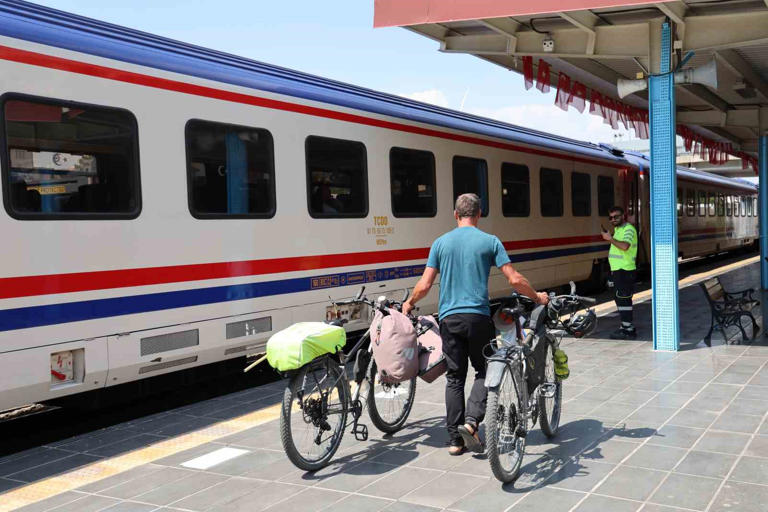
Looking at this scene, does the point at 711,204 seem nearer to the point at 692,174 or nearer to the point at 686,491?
the point at 692,174

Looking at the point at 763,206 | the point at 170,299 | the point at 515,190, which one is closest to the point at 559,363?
the point at 170,299

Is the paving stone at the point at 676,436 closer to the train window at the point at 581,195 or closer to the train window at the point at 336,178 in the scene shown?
the train window at the point at 336,178

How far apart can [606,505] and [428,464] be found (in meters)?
1.20

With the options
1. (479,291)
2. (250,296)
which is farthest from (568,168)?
(479,291)

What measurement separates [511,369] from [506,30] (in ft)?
20.6

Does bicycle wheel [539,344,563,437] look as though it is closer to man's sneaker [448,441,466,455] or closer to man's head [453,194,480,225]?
man's sneaker [448,441,466,455]

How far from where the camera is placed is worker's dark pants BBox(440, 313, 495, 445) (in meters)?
4.71

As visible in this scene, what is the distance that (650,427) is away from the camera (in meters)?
5.46

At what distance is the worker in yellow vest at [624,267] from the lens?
9.38m

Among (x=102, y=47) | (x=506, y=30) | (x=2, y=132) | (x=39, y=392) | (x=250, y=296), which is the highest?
(x=506, y=30)

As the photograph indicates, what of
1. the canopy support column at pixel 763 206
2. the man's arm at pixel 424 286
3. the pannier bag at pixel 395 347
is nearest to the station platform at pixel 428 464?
the pannier bag at pixel 395 347

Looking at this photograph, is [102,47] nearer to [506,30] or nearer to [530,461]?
[530,461]

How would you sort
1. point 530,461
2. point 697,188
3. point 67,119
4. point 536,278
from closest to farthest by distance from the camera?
1. point 530,461
2. point 67,119
3. point 536,278
4. point 697,188

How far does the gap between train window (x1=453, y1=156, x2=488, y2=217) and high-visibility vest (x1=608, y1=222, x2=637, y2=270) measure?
2029 mm
